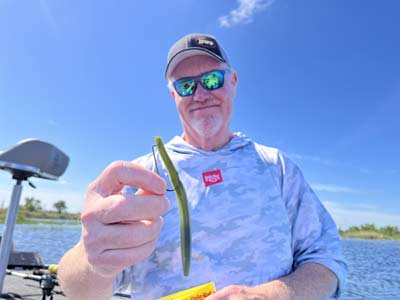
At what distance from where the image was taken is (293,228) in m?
2.28

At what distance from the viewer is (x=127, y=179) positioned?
46.3 inches

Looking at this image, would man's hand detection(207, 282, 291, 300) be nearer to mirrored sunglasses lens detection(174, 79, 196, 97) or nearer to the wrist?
the wrist

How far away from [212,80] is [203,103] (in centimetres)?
18

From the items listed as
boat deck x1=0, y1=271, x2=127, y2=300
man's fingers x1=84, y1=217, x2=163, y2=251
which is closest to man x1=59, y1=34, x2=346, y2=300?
man's fingers x1=84, y1=217, x2=163, y2=251

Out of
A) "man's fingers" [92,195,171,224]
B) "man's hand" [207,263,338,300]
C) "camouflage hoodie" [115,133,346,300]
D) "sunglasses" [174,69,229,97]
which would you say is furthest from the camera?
"sunglasses" [174,69,229,97]

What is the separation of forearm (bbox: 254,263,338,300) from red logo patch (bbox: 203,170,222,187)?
2.28 feet

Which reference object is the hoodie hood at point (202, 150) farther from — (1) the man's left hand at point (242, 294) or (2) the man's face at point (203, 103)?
(1) the man's left hand at point (242, 294)

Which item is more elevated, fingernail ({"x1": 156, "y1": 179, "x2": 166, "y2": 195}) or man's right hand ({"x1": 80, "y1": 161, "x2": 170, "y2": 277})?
fingernail ({"x1": 156, "y1": 179, "x2": 166, "y2": 195})

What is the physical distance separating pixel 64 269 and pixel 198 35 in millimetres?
1862

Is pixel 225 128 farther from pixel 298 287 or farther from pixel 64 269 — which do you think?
pixel 64 269

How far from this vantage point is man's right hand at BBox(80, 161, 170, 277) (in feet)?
3.76

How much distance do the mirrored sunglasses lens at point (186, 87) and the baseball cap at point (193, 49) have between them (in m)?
0.15

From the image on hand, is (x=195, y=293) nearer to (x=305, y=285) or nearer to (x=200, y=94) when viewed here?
(x=305, y=285)

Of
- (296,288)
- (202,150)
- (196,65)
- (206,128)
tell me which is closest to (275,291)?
(296,288)
